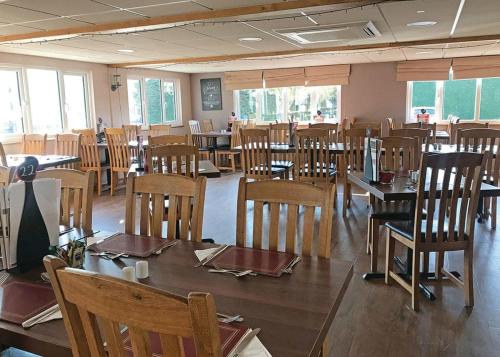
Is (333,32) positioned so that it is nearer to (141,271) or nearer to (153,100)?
(141,271)

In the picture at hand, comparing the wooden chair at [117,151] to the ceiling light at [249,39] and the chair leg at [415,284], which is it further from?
the chair leg at [415,284]

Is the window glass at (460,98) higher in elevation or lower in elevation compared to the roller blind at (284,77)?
lower

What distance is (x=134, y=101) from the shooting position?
329 inches

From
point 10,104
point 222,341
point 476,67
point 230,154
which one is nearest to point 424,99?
point 476,67

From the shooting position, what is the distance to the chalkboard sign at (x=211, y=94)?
974cm

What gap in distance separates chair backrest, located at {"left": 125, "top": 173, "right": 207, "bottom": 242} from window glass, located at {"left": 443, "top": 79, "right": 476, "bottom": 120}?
749 centimetres

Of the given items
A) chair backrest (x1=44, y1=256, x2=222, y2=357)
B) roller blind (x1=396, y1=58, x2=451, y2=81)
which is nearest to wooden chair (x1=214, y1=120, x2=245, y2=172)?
roller blind (x1=396, y1=58, x2=451, y2=81)

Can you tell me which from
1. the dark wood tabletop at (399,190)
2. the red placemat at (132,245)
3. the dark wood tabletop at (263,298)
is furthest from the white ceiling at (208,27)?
the dark wood tabletop at (263,298)

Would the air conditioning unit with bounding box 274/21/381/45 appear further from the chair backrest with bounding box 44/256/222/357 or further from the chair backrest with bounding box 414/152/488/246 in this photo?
the chair backrest with bounding box 44/256/222/357

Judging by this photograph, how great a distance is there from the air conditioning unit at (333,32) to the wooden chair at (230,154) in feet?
8.59

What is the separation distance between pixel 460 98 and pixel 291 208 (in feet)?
24.7

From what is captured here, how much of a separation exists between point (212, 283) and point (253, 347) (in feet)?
1.33

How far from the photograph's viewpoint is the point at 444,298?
267 cm

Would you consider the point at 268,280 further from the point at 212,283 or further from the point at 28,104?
the point at 28,104
